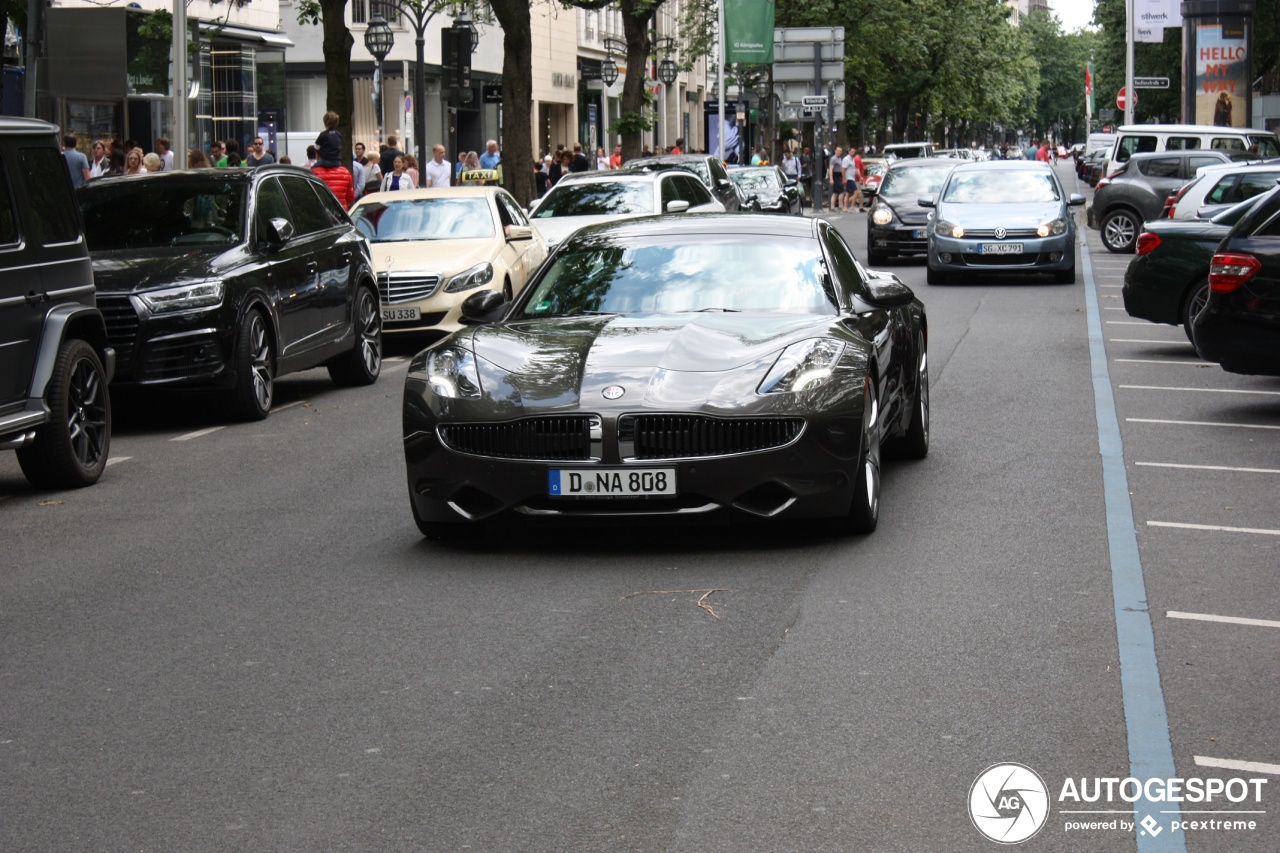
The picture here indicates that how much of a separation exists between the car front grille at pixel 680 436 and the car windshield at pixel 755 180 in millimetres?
32897

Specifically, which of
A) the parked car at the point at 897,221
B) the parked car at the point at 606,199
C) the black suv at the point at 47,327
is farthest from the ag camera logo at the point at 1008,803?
the parked car at the point at 897,221

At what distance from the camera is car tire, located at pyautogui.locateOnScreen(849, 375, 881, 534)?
25.7 feet

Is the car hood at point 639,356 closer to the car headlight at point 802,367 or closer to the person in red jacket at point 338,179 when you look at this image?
the car headlight at point 802,367

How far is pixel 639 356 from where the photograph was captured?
7922mm

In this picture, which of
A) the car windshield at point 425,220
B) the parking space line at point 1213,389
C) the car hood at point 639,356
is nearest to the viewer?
the car hood at point 639,356

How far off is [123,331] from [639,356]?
558 cm

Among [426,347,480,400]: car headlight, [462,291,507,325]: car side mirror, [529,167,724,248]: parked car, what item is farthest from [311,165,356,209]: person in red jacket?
[426,347,480,400]: car headlight

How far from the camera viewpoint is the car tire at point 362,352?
15133 mm

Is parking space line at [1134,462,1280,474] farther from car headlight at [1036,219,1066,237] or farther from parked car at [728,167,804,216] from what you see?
parked car at [728,167,804,216]

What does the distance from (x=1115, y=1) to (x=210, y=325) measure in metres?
71.3

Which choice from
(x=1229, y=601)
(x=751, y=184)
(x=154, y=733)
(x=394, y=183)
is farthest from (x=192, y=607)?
(x=751, y=184)

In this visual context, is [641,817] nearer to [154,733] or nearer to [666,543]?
[154,733]

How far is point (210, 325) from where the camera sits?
40.9 feet

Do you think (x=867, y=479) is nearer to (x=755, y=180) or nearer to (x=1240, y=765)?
(x=1240, y=765)
